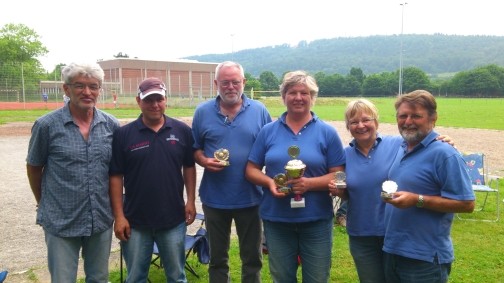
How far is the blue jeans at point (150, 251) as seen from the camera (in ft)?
11.3

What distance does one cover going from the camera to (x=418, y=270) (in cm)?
280

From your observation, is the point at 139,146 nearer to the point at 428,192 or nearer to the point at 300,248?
the point at 300,248

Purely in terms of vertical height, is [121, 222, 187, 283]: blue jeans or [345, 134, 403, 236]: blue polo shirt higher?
[345, 134, 403, 236]: blue polo shirt

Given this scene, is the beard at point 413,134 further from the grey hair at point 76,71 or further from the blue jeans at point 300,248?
the grey hair at point 76,71

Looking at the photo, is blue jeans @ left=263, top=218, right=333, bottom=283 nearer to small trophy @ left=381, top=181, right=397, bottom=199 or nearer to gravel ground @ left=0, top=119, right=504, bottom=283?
small trophy @ left=381, top=181, right=397, bottom=199

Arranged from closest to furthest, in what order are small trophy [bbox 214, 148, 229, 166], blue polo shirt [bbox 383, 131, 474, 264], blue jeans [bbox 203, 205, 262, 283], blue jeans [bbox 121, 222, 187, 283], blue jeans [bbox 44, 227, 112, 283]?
blue polo shirt [bbox 383, 131, 474, 264] < blue jeans [bbox 44, 227, 112, 283] < blue jeans [bbox 121, 222, 187, 283] < small trophy [bbox 214, 148, 229, 166] < blue jeans [bbox 203, 205, 262, 283]

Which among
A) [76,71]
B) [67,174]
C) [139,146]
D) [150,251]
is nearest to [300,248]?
[150,251]

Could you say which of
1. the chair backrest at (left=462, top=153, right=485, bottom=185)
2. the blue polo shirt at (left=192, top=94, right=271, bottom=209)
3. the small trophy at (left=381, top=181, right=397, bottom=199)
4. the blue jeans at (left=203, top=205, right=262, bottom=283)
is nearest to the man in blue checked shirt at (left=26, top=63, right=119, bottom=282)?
the blue polo shirt at (left=192, top=94, right=271, bottom=209)

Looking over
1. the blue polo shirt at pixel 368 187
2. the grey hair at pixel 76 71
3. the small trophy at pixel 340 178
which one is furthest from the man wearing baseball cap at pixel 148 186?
the blue polo shirt at pixel 368 187

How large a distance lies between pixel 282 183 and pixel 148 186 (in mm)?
1072

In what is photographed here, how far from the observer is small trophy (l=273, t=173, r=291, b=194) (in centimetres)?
319

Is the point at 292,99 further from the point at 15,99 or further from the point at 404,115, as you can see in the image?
the point at 15,99

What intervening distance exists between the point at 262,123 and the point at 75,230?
1.79 m

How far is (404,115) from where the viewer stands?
287 cm
